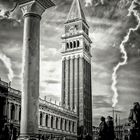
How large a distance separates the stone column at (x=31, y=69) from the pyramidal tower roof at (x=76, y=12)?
186 feet

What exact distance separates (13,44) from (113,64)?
16.5 meters

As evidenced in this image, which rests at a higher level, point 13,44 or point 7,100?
point 13,44

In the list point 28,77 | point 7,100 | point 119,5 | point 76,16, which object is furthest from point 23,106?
point 76,16

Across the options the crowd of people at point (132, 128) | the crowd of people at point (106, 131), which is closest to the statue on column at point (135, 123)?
the crowd of people at point (132, 128)

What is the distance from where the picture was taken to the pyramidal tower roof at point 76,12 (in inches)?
2692

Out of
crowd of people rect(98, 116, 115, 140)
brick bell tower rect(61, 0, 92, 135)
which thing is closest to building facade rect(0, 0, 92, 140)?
brick bell tower rect(61, 0, 92, 135)

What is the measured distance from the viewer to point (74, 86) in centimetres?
6384

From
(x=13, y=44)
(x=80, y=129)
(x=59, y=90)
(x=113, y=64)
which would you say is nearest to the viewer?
(x=13, y=44)

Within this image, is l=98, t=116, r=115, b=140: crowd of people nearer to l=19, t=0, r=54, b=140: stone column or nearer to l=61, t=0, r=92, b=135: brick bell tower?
l=19, t=0, r=54, b=140: stone column

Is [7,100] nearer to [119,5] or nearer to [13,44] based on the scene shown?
[13,44]

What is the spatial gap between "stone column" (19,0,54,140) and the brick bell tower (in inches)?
1982

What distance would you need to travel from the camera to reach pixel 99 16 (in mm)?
47844

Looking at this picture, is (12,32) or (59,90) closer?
(12,32)

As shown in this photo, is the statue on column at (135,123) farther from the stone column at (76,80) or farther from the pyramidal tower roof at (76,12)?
the pyramidal tower roof at (76,12)
